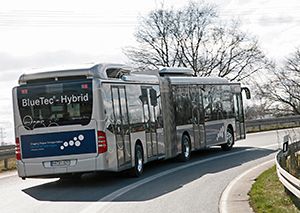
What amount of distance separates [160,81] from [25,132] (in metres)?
5.87

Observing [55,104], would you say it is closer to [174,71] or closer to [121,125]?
[121,125]

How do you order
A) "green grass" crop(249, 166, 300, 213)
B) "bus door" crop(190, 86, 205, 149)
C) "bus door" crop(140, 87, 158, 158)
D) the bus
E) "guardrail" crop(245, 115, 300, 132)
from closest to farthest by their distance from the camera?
"green grass" crop(249, 166, 300, 213) → the bus → "bus door" crop(140, 87, 158, 158) → "bus door" crop(190, 86, 205, 149) → "guardrail" crop(245, 115, 300, 132)

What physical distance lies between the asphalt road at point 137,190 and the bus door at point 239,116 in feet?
16.9

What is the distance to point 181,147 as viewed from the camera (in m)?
20.2

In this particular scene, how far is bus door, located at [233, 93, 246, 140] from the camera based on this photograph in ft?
83.1

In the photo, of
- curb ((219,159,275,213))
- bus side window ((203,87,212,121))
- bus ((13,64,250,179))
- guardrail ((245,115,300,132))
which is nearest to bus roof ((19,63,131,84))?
bus ((13,64,250,179))

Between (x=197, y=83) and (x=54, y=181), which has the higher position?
(x=197, y=83)

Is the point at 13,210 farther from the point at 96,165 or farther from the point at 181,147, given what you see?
the point at 181,147

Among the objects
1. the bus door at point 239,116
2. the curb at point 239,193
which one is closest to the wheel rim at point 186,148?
the curb at point 239,193

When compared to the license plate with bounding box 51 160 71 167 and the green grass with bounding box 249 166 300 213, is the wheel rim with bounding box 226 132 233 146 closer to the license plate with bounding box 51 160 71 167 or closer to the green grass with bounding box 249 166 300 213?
the green grass with bounding box 249 166 300 213

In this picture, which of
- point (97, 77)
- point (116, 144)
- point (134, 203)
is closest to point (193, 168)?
point (116, 144)

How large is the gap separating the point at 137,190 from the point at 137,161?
281cm

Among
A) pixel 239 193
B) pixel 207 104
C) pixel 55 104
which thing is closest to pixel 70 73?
pixel 55 104

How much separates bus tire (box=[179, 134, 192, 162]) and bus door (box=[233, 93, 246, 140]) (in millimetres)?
4914
